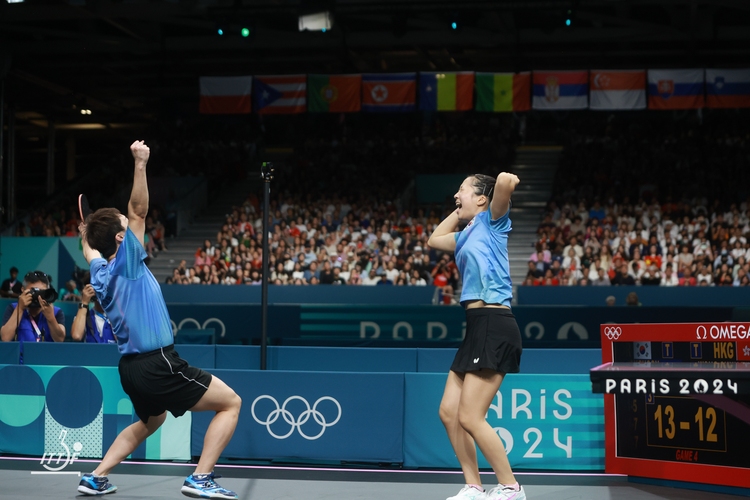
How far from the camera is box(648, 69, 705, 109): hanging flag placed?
72.5ft

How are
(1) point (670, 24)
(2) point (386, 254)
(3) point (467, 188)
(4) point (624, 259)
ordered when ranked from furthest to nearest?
(1) point (670, 24) < (2) point (386, 254) < (4) point (624, 259) < (3) point (467, 188)

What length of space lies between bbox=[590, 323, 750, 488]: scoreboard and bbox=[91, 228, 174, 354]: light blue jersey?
296 centimetres

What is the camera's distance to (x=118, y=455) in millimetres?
5617

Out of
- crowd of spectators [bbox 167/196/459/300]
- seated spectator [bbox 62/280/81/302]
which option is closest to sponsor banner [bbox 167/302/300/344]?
seated spectator [bbox 62/280/81/302]

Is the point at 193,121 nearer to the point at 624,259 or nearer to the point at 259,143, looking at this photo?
the point at 259,143

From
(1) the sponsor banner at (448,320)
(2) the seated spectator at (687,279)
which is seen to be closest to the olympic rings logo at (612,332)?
(1) the sponsor banner at (448,320)

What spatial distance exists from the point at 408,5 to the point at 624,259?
24.4ft

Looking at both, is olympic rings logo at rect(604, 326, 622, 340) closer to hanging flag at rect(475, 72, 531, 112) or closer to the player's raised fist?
the player's raised fist

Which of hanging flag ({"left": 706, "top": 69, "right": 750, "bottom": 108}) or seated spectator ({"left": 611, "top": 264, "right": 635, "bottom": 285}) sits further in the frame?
hanging flag ({"left": 706, "top": 69, "right": 750, "bottom": 108})

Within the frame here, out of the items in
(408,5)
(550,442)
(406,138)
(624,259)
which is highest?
(408,5)

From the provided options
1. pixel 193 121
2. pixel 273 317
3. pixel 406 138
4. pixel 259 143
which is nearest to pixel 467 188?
pixel 273 317

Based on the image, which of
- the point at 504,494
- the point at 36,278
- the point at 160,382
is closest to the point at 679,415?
the point at 504,494

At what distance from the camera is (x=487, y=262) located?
5297mm

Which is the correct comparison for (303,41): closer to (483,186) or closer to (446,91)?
(446,91)
